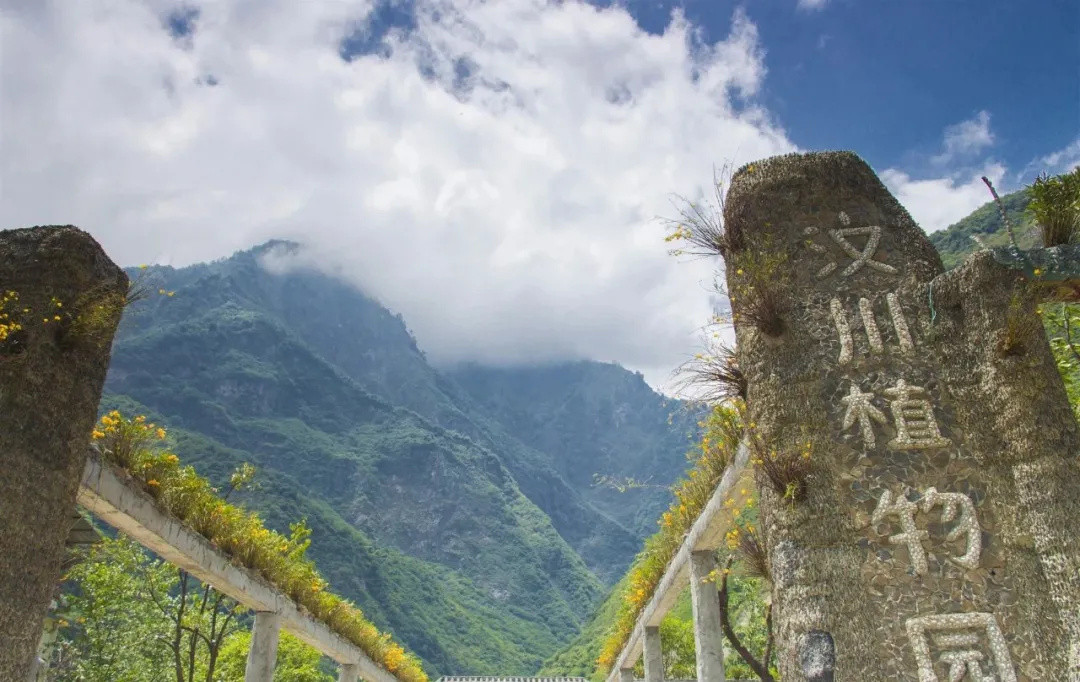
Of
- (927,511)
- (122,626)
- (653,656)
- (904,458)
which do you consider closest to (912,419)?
(904,458)

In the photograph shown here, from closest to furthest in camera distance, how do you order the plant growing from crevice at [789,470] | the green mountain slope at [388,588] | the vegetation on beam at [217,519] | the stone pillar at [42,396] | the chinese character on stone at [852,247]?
the plant growing from crevice at [789,470] < the stone pillar at [42,396] < the chinese character on stone at [852,247] < the vegetation on beam at [217,519] < the green mountain slope at [388,588]

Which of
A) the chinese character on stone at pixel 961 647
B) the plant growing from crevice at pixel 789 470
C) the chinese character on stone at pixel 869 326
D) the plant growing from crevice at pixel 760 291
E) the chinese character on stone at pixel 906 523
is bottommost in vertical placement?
the chinese character on stone at pixel 961 647

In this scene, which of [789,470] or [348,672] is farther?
[348,672]

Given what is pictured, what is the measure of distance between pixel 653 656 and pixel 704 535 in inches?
223

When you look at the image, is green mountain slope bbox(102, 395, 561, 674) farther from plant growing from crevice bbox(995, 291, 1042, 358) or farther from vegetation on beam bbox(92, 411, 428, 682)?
plant growing from crevice bbox(995, 291, 1042, 358)

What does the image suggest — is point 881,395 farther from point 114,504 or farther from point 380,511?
point 380,511

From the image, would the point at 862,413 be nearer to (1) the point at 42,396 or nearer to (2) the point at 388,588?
(1) the point at 42,396

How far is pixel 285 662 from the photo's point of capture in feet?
70.8

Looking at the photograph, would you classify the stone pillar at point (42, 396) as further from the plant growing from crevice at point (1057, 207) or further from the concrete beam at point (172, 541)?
the plant growing from crevice at point (1057, 207)

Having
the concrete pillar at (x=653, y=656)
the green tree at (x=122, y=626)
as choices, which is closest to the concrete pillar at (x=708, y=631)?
the concrete pillar at (x=653, y=656)

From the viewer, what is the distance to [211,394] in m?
136

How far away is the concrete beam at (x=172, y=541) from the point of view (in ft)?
20.6

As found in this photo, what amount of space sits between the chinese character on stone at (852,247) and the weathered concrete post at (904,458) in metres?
0.01

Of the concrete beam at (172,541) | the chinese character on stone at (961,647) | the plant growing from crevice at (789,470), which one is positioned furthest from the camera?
the concrete beam at (172,541)
